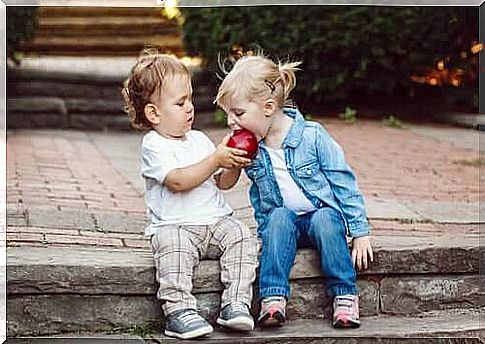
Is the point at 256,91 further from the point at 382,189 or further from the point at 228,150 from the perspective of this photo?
the point at 382,189

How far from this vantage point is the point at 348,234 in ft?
7.36

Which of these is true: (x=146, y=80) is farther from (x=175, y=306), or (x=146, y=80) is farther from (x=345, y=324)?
(x=345, y=324)

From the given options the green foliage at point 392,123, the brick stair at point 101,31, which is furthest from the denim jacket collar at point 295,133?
the brick stair at point 101,31

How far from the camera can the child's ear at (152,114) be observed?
2225 mm

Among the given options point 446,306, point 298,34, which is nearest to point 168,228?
point 446,306

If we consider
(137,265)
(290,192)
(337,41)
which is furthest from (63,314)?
(337,41)

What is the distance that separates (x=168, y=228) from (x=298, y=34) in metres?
2.71

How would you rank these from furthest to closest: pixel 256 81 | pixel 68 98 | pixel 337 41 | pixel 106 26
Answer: pixel 106 26, pixel 68 98, pixel 337 41, pixel 256 81

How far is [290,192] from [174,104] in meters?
0.31

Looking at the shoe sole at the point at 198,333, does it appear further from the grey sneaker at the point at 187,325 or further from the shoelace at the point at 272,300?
the shoelace at the point at 272,300

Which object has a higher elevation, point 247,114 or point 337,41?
point 337,41

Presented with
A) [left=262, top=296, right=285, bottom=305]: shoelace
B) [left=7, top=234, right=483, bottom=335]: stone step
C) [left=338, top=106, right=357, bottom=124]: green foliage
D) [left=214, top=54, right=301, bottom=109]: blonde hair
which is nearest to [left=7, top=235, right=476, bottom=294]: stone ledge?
[left=7, top=234, right=483, bottom=335]: stone step

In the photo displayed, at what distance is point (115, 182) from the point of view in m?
3.52

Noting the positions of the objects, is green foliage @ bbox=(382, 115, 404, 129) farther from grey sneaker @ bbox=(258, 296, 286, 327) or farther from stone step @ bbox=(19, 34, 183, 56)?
grey sneaker @ bbox=(258, 296, 286, 327)
